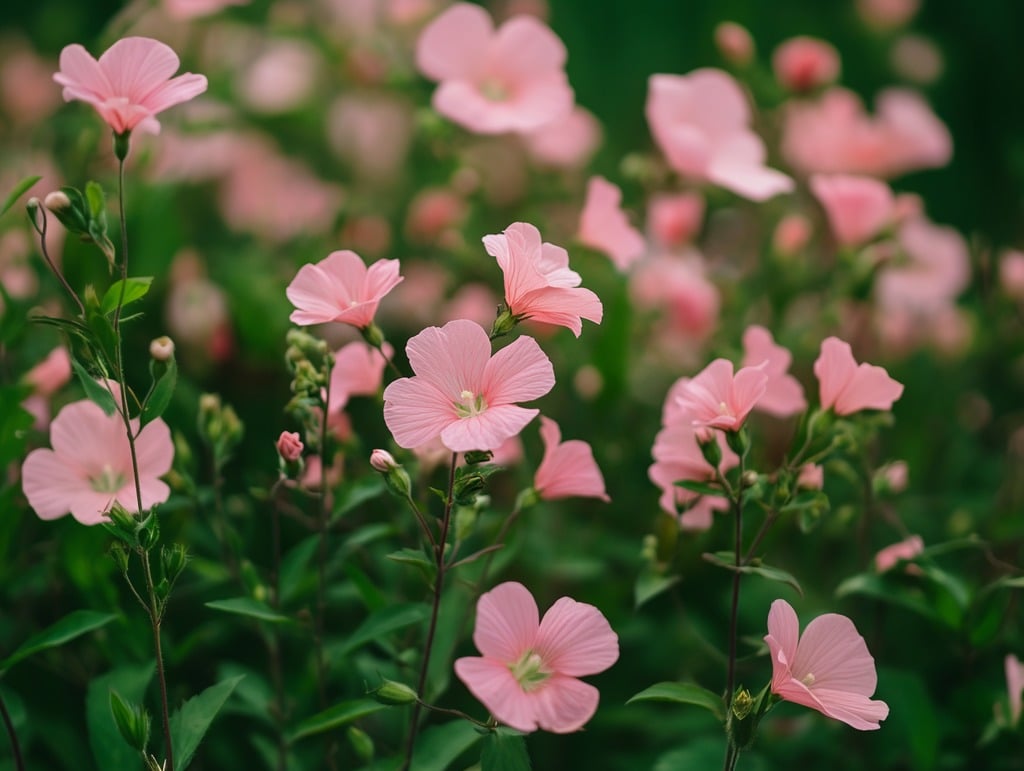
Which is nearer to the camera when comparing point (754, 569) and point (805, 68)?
point (754, 569)

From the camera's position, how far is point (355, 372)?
0.72 metres

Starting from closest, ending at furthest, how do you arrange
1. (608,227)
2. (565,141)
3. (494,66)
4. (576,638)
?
(576,638) < (608,227) < (494,66) < (565,141)

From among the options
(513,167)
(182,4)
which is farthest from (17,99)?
(513,167)

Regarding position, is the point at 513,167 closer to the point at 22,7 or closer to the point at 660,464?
the point at 660,464


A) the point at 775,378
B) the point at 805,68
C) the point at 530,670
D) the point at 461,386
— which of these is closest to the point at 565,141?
the point at 805,68

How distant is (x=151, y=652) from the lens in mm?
740

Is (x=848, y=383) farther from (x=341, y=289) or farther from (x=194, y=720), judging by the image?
(x=194, y=720)

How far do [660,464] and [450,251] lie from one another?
19.5 inches

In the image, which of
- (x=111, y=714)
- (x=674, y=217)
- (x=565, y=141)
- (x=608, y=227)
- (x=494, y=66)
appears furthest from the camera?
(x=565, y=141)

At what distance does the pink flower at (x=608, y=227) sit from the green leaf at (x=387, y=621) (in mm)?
384

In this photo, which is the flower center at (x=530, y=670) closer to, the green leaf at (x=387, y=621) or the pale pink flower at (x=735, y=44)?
the green leaf at (x=387, y=621)

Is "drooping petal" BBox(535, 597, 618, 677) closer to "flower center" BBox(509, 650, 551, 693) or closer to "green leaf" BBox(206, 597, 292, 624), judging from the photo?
"flower center" BBox(509, 650, 551, 693)

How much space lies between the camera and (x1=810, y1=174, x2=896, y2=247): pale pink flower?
0.97m

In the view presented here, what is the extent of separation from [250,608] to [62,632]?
0.14 m
